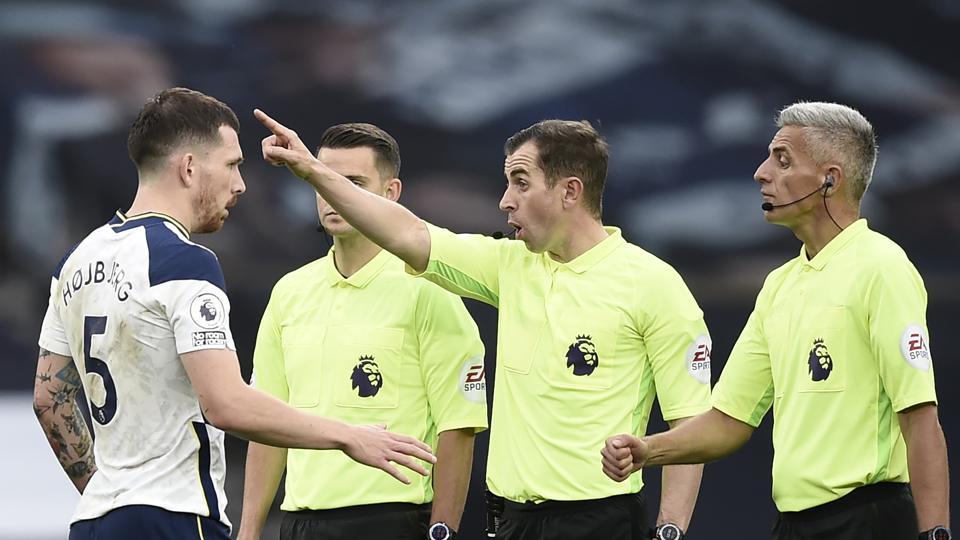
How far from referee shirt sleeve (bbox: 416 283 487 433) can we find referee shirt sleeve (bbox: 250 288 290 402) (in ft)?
1.60

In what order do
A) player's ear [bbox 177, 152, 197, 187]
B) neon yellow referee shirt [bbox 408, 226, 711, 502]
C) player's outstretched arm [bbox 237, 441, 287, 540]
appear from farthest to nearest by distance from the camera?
player's outstretched arm [bbox 237, 441, 287, 540], neon yellow referee shirt [bbox 408, 226, 711, 502], player's ear [bbox 177, 152, 197, 187]

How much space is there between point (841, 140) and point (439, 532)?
5.65 ft

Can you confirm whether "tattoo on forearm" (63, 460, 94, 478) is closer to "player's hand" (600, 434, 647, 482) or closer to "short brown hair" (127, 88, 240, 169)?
"short brown hair" (127, 88, 240, 169)

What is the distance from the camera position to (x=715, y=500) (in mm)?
7648

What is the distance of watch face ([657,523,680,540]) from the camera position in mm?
4621

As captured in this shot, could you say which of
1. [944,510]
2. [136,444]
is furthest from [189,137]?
[944,510]

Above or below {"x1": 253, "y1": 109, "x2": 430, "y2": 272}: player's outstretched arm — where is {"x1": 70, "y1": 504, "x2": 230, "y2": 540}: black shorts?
below

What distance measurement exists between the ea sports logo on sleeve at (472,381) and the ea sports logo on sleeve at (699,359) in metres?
0.69

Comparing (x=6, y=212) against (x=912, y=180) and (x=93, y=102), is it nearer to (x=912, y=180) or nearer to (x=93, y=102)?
(x=93, y=102)

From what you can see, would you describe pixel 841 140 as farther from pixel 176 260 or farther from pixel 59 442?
pixel 59 442

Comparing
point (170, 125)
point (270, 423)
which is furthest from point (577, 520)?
point (170, 125)

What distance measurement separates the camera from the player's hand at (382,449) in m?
3.63

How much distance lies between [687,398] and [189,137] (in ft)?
5.62

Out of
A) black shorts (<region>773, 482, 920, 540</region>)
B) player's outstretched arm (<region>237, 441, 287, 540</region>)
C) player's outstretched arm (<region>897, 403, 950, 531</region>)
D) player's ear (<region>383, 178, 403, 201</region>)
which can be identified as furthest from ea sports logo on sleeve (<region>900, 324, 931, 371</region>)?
player's outstretched arm (<region>237, 441, 287, 540</region>)
